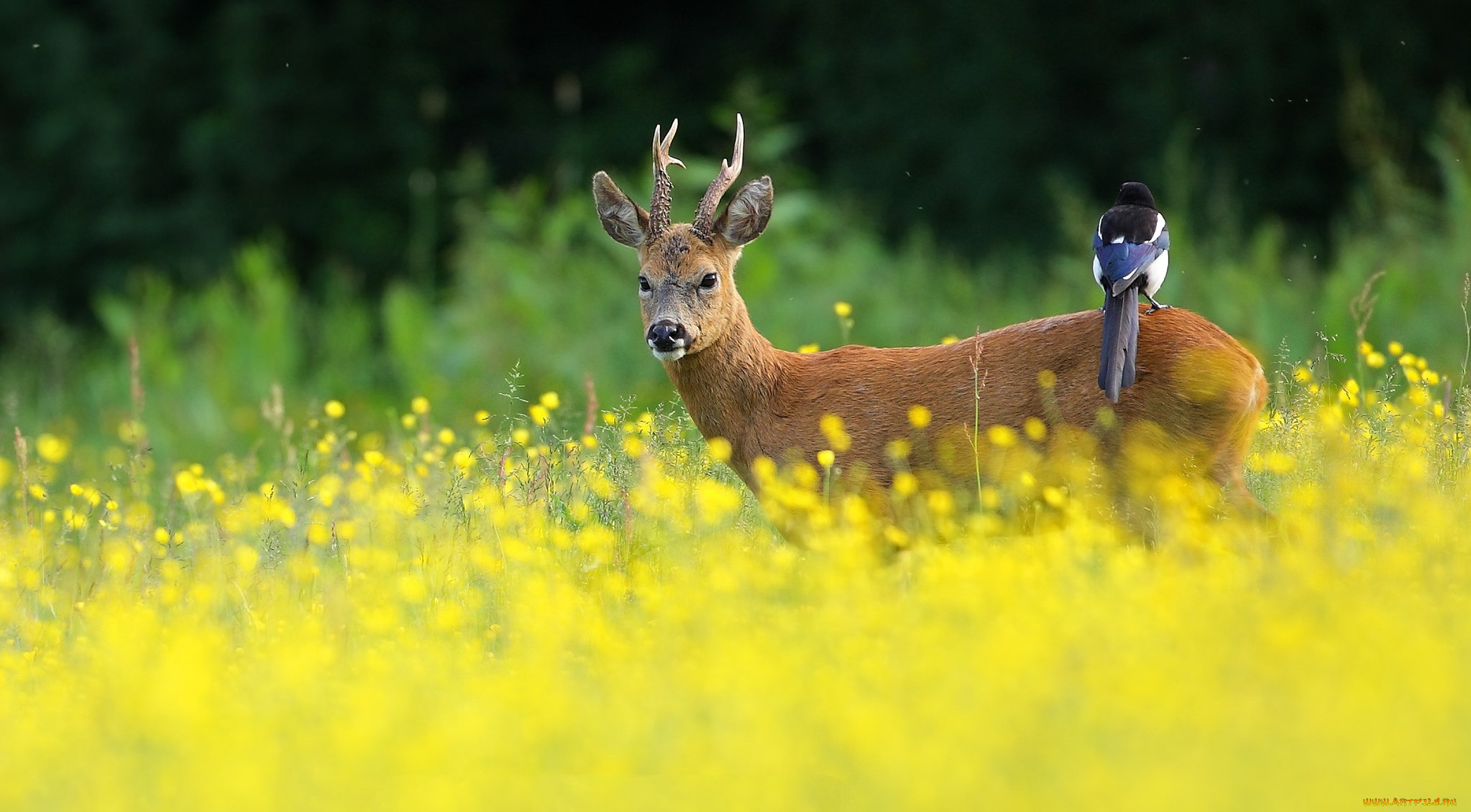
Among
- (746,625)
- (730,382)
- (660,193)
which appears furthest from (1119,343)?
(660,193)

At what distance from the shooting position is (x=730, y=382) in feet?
16.7

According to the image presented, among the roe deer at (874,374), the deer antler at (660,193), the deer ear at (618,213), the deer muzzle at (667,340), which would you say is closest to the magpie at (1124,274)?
the roe deer at (874,374)

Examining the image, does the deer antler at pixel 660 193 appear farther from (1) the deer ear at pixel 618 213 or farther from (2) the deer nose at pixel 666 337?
(2) the deer nose at pixel 666 337

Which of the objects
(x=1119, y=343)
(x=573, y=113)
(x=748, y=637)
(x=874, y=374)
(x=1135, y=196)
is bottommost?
(x=748, y=637)

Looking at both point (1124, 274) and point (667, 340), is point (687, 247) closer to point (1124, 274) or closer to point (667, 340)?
point (667, 340)

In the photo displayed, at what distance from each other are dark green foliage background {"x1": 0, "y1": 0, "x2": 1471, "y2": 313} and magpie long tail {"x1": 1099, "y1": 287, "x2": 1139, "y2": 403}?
20.2 feet

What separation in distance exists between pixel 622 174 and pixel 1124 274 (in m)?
9.42

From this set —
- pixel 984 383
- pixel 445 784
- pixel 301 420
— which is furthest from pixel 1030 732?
pixel 301 420

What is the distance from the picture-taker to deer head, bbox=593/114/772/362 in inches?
199

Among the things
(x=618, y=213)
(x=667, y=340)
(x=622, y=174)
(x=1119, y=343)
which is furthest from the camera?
(x=622, y=174)

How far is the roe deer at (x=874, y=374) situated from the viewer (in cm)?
448

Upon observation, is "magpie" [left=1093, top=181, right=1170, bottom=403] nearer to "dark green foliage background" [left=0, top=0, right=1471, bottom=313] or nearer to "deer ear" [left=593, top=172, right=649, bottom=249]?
"deer ear" [left=593, top=172, right=649, bottom=249]

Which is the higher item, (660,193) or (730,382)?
(660,193)

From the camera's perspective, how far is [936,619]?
3496mm
